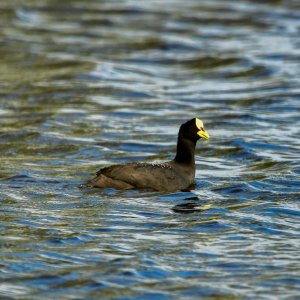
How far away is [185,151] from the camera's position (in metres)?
16.4

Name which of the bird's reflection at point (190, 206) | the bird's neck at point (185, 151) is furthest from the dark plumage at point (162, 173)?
the bird's reflection at point (190, 206)

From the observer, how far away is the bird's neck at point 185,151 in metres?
16.3

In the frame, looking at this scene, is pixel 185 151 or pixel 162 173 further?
pixel 185 151

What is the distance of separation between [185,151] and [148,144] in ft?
8.91

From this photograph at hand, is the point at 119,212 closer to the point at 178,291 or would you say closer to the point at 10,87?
the point at 178,291

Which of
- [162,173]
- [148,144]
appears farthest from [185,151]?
[148,144]

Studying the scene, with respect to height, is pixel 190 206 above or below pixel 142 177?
below

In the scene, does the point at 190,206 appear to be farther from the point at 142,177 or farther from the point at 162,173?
the point at 162,173

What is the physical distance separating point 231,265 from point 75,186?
4.25 meters

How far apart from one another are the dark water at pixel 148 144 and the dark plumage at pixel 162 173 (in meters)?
0.19

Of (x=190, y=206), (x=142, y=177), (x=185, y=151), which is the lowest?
(x=190, y=206)

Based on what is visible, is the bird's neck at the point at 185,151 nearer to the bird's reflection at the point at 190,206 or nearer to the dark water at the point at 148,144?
the dark water at the point at 148,144

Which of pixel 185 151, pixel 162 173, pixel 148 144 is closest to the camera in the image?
pixel 162 173

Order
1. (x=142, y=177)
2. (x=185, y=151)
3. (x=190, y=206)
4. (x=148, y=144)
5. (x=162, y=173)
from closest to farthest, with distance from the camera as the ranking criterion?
(x=190, y=206) → (x=142, y=177) → (x=162, y=173) → (x=185, y=151) → (x=148, y=144)
